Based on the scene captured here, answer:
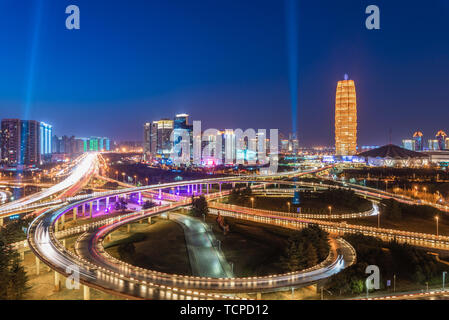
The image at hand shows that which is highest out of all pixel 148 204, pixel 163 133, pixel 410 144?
pixel 163 133

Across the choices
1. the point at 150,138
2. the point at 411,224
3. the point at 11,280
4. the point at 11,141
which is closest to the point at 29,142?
the point at 11,141

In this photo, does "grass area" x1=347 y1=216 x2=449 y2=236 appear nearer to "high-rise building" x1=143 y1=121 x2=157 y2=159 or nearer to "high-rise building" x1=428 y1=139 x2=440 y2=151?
"high-rise building" x1=143 y1=121 x2=157 y2=159

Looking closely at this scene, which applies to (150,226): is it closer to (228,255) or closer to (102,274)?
(228,255)

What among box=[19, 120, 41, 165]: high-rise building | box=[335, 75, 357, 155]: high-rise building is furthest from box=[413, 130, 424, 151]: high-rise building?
box=[19, 120, 41, 165]: high-rise building

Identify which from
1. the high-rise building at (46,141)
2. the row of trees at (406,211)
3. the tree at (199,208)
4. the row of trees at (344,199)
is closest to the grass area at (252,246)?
the tree at (199,208)

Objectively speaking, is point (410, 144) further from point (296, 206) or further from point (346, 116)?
point (296, 206)

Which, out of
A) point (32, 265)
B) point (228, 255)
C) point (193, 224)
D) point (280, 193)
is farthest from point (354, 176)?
point (32, 265)

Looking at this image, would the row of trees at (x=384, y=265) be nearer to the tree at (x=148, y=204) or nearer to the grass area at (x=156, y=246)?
the grass area at (x=156, y=246)
